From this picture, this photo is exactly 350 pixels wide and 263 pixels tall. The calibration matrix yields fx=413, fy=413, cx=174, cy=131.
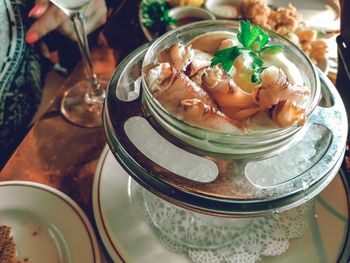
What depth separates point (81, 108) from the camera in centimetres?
77

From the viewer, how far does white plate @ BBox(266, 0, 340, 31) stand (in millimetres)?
950

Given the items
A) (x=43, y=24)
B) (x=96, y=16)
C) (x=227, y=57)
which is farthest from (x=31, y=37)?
(x=227, y=57)

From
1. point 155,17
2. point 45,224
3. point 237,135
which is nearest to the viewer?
point 237,135

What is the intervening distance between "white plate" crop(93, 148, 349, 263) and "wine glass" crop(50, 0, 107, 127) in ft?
0.47

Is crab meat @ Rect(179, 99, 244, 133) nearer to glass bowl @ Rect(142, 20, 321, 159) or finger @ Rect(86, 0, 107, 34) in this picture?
glass bowl @ Rect(142, 20, 321, 159)

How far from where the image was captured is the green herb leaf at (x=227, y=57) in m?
0.43

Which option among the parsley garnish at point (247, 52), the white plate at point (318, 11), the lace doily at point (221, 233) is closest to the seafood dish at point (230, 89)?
the parsley garnish at point (247, 52)

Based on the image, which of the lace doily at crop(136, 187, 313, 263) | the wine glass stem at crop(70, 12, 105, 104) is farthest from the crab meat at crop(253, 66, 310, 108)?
the wine glass stem at crop(70, 12, 105, 104)

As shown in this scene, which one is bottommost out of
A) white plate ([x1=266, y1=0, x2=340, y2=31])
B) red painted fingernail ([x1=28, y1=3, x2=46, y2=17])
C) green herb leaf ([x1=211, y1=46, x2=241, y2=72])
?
white plate ([x1=266, y1=0, x2=340, y2=31])

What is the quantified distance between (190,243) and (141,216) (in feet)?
0.27

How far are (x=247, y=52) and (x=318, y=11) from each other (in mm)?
633

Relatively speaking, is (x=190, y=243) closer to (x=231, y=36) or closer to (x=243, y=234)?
(x=243, y=234)

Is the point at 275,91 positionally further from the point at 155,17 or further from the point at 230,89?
the point at 155,17

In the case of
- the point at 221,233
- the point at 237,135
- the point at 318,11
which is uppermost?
the point at 237,135
